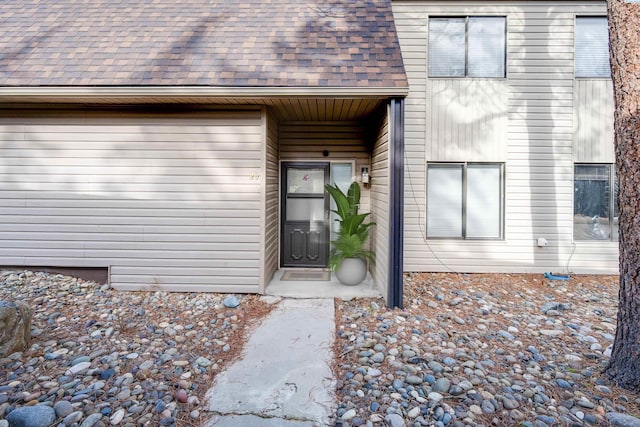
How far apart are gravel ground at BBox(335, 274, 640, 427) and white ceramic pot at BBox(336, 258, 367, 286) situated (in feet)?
1.97

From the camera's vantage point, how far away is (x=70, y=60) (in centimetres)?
440

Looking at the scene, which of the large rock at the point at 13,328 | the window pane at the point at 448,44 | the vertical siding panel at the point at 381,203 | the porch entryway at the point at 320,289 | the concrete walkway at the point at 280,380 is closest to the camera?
the concrete walkway at the point at 280,380

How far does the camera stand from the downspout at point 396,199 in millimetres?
4113

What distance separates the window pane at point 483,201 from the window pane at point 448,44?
1703 mm

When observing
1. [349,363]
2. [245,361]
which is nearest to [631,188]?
[349,363]

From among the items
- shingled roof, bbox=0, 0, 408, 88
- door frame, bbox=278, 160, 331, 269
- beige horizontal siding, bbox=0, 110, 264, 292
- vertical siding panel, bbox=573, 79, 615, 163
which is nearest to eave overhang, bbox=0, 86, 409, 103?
shingled roof, bbox=0, 0, 408, 88

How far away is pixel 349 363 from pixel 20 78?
5.07 metres

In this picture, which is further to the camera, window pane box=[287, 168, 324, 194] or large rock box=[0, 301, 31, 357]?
window pane box=[287, 168, 324, 194]

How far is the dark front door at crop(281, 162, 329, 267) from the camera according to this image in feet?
19.9

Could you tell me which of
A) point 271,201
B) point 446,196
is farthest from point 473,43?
point 271,201

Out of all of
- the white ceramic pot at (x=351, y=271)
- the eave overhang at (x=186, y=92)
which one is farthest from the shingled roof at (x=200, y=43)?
the white ceramic pot at (x=351, y=271)

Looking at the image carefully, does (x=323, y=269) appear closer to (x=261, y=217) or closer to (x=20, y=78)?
(x=261, y=217)

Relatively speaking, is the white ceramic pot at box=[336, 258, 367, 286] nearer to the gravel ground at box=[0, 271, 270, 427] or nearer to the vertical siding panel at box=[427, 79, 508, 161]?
the gravel ground at box=[0, 271, 270, 427]

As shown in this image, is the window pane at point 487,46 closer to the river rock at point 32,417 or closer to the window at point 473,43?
the window at point 473,43
